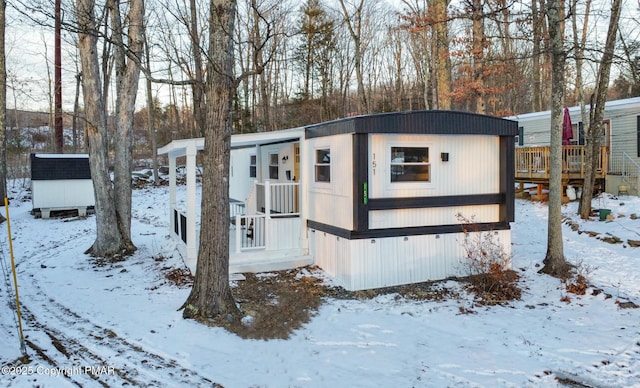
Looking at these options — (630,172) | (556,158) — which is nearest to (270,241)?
(556,158)

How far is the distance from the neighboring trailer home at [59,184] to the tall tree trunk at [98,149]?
26.3 ft

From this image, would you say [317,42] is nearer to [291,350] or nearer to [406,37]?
[406,37]

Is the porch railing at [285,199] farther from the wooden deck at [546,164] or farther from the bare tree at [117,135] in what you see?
the wooden deck at [546,164]

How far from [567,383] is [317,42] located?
22980 millimetres

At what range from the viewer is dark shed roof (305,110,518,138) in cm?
773

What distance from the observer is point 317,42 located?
25062 millimetres

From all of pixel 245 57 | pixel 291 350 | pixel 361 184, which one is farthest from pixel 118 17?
pixel 245 57

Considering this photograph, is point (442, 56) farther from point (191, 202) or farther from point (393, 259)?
point (191, 202)

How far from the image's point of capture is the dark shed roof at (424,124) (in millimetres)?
7727

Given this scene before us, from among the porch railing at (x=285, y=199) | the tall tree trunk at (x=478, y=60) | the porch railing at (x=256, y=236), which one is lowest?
the porch railing at (x=256, y=236)

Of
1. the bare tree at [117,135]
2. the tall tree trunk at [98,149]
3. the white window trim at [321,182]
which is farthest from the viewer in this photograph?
the bare tree at [117,135]

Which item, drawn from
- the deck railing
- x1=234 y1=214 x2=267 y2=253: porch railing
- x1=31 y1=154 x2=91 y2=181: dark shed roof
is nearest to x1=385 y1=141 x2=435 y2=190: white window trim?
x1=234 y1=214 x2=267 y2=253: porch railing

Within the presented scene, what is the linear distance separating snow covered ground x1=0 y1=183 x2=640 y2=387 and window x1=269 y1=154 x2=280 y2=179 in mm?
3775

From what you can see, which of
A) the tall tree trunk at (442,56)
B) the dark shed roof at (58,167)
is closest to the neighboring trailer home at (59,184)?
the dark shed roof at (58,167)
